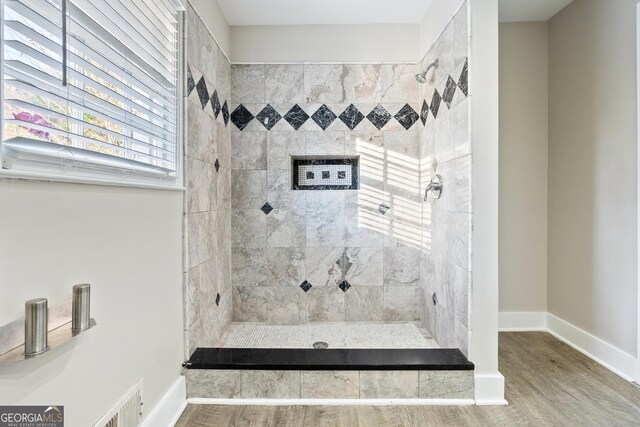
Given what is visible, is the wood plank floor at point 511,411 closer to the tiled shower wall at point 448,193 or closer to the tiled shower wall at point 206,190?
the tiled shower wall at point 448,193

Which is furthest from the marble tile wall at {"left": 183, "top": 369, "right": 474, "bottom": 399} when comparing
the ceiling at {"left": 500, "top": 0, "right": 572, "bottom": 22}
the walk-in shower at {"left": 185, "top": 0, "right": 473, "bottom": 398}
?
the ceiling at {"left": 500, "top": 0, "right": 572, "bottom": 22}

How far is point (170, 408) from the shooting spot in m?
1.58

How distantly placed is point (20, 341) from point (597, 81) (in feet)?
10.2

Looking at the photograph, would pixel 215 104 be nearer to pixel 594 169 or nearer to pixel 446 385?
pixel 446 385

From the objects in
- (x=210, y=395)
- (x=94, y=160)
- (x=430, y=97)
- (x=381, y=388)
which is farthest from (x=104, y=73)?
(x=430, y=97)

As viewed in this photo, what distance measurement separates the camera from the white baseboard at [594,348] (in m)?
1.96

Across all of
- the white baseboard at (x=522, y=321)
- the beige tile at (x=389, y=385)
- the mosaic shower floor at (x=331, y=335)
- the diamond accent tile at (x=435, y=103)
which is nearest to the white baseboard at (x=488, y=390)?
the beige tile at (x=389, y=385)

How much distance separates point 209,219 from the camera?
212 centimetres

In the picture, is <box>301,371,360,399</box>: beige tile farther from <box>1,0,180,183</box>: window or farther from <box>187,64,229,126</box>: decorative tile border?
<box>187,64,229,126</box>: decorative tile border

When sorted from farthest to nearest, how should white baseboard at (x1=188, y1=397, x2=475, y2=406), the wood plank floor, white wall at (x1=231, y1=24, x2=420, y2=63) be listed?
1. white wall at (x1=231, y1=24, x2=420, y2=63)
2. white baseboard at (x1=188, y1=397, x2=475, y2=406)
3. the wood plank floor

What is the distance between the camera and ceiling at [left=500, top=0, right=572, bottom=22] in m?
2.38

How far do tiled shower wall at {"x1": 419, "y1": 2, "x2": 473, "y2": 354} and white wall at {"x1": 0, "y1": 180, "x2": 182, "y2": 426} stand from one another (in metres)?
1.53

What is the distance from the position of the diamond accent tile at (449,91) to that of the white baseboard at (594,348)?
1818mm

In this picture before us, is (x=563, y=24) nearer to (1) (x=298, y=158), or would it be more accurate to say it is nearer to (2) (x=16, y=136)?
(1) (x=298, y=158)
